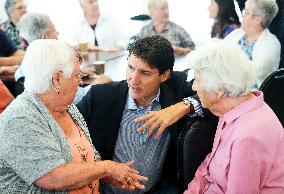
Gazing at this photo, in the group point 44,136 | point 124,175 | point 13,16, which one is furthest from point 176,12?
point 44,136

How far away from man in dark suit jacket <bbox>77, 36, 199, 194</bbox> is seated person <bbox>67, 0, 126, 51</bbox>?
282 cm

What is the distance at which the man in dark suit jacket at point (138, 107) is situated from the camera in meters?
1.93

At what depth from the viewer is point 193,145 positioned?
1744mm

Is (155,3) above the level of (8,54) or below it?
above

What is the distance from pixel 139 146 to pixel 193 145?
0.34 meters

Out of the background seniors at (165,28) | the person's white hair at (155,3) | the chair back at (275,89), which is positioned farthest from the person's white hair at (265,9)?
the person's white hair at (155,3)

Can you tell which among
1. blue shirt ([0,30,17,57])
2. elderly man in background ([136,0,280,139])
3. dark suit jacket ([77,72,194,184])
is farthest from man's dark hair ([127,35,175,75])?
blue shirt ([0,30,17,57])

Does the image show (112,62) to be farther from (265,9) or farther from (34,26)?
(265,9)

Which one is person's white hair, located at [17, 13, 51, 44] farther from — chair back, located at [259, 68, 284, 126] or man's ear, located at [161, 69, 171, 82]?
chair back, located at [259, 68, 284, 126]

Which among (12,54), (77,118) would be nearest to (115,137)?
(77,118)

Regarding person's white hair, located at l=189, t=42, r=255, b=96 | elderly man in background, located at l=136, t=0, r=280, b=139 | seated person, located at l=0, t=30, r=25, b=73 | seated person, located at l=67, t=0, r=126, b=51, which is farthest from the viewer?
seated person, located at l=67, t=0, r=126, b=51

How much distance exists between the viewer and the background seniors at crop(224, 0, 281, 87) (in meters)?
3.04

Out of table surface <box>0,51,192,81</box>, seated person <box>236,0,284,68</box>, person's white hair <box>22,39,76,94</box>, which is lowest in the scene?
table surface <box>0,51,192,81</box>

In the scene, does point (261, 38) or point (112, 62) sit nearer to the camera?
point (261, 38)
